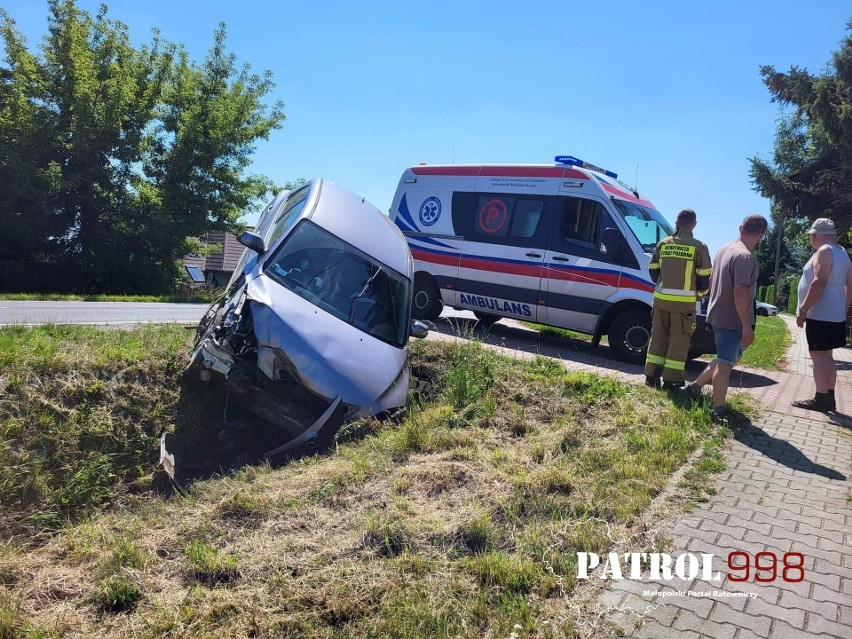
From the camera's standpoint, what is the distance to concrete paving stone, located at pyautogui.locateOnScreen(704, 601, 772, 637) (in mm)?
2705

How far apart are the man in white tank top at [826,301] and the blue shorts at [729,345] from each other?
34.1 inches

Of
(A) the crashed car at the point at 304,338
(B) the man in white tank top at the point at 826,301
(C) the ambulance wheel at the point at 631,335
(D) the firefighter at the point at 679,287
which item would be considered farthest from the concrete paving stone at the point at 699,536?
(C) the ambulance wheel at the point at 631,335

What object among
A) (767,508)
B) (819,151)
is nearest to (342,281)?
(767,508)

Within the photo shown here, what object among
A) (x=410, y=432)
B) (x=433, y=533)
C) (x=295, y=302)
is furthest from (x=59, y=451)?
(x=433, y=533)

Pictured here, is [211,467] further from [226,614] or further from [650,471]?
[650,471]

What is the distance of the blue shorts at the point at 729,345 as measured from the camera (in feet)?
19.1

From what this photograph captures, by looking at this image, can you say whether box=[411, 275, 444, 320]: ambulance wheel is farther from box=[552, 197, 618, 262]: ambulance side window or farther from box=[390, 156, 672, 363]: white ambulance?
box=[552, 197, 618, 262]: ambulance side window

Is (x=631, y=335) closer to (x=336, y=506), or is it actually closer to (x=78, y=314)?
(x=336, y=506)

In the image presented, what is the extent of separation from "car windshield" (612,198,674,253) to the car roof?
3.80 m

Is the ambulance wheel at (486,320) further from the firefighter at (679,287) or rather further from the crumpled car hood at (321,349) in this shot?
the crumpled car hood at (321,349)

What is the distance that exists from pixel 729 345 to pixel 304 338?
13.4 feet

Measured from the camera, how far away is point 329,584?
302 cm

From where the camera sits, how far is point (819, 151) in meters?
17.1

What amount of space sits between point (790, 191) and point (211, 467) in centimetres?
1699
